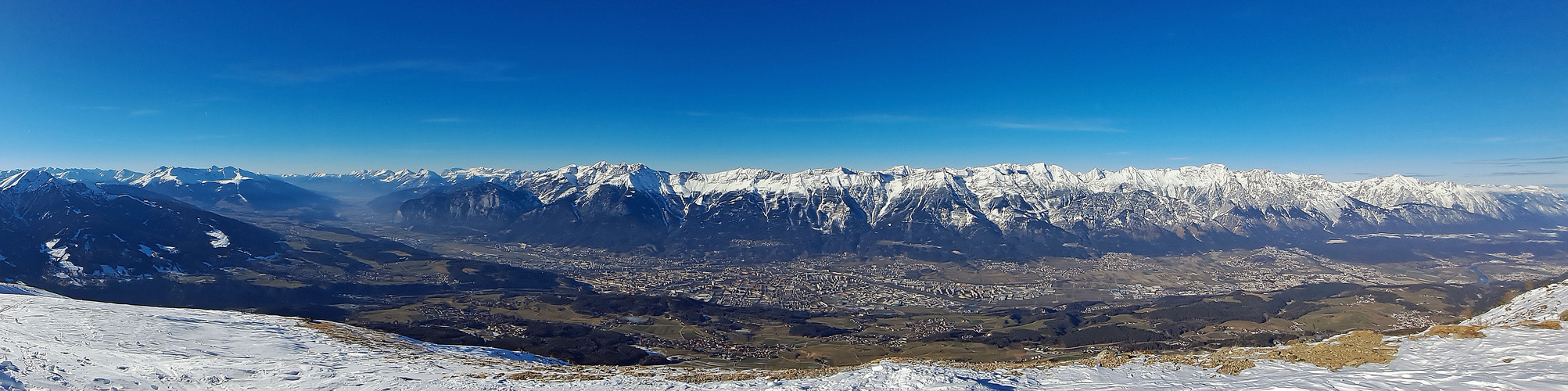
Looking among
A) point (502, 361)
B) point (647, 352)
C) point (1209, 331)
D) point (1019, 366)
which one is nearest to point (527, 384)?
point (502, 361)

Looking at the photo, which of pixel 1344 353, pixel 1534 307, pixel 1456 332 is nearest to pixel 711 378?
pixel 1344 353

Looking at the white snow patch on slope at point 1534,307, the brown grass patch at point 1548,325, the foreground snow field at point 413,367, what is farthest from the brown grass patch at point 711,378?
the white snow patch on slope at point 1534,307

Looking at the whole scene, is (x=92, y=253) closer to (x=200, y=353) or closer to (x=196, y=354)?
(x=200, y=353)

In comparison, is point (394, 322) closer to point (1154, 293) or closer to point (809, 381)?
point (809, 381)

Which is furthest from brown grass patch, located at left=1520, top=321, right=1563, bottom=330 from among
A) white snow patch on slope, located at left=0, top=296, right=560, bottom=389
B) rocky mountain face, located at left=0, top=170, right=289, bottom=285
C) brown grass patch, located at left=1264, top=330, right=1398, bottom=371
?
rocky mountain face, located at left=0, top=170, right=289, bottom=285

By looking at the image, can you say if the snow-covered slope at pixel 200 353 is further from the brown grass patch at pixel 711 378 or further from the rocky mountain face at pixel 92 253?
the rocky mountain face at pixel 92 253

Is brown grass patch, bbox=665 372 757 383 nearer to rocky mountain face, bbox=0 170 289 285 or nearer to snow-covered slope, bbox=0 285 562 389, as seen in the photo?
snow-covered slope, bbox=0 285 562 389
